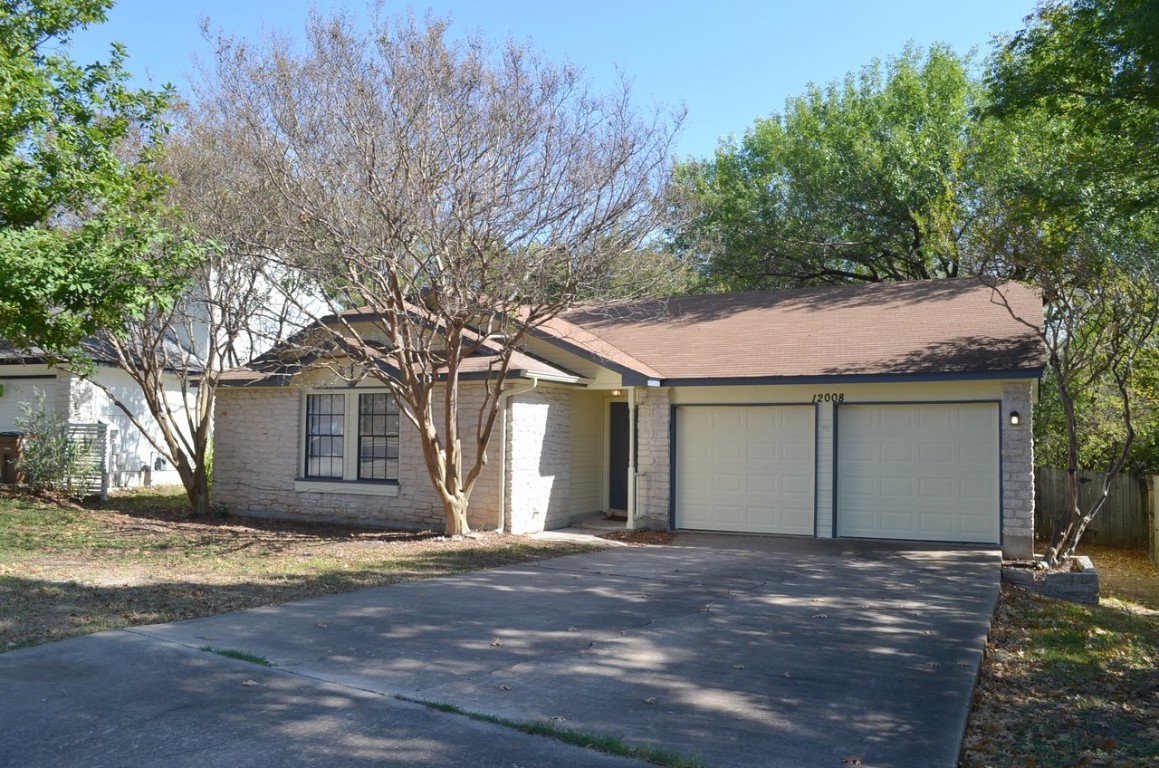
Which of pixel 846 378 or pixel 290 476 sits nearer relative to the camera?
pixel 846 378

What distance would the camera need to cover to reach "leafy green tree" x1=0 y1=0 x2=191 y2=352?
1024 cm

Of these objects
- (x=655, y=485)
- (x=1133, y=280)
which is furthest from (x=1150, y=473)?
(x=655, y=485)

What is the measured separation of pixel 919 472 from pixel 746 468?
8.76ft

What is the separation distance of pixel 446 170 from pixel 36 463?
12088mm

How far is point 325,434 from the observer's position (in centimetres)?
1759

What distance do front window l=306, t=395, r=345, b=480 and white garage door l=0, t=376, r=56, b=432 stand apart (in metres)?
8.83

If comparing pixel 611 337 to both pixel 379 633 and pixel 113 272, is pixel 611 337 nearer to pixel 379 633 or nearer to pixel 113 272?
pixel 113 272

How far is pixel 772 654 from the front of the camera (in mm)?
7723

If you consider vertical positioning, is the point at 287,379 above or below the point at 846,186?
below

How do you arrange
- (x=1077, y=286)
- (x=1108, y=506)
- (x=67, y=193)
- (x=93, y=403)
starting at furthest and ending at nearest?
(x=93, y=403) → (x=1108, y=506) → (x=1077, y=286) → (x=67, y=193)

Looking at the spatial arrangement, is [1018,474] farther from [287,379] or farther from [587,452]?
[287,379]

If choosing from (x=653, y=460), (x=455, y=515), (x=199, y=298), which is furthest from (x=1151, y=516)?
(x=199, y=298)

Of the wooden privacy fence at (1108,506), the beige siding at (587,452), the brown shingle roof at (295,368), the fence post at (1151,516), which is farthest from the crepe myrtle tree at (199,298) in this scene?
the fence post at (1151,516)

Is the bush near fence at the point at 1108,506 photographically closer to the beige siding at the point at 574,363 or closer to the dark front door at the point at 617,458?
the dark front door at the point at 617,458
